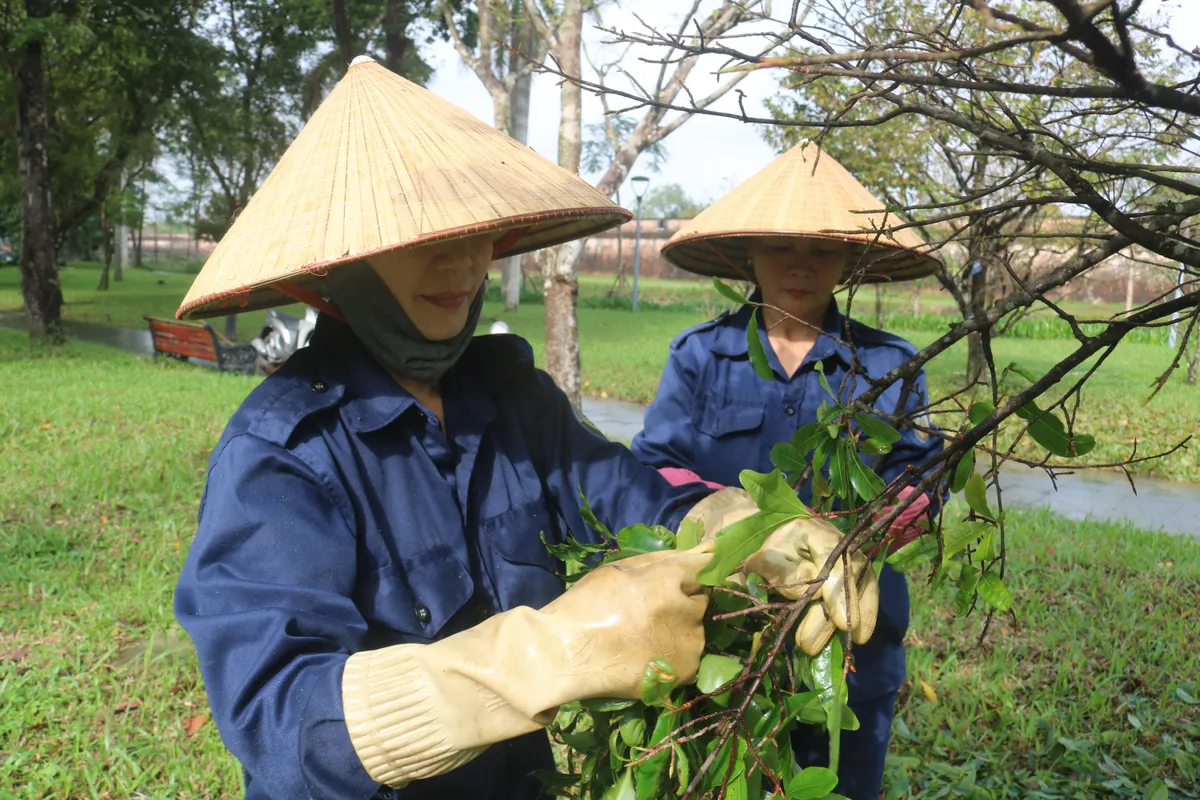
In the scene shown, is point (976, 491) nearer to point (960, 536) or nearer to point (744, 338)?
point (960, 536)

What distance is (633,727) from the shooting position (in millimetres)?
1257

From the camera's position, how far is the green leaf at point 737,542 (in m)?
1.15

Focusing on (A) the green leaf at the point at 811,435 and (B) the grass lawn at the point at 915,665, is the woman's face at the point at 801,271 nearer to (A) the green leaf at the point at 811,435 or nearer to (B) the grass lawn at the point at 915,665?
(A) the green leaf at the point at 811,435

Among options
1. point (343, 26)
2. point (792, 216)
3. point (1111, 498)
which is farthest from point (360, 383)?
point (343, 26)

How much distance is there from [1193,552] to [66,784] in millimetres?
4951

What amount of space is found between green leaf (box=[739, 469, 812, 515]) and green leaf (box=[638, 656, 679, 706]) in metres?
0.24

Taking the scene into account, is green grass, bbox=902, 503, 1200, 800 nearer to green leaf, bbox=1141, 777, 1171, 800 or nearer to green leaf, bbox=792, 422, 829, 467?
green leaf, bbox=1141, 777, 1171, 800

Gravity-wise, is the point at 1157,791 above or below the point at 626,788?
below

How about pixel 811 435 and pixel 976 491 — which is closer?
pixel 976 491

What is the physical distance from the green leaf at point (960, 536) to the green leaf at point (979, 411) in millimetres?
133

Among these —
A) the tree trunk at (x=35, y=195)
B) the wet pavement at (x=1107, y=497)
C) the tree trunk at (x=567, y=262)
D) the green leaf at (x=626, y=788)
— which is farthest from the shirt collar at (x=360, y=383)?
the tree trunk at (x=35, y=195)

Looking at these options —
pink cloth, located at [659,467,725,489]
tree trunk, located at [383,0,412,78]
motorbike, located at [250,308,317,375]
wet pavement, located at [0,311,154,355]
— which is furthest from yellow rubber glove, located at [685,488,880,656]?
wet pavement, located at [0,311,154,355]

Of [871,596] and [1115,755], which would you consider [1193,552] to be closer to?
[1115,755]

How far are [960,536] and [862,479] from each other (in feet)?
0.46
